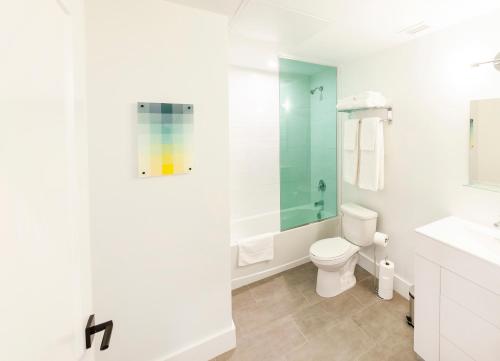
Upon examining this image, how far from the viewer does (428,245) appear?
1467 millimetres

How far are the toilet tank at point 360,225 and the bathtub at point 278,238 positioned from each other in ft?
1.43

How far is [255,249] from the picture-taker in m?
2.38

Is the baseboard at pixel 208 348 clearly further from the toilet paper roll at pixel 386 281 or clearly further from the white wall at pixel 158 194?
the toilet paper roll at pixel 386 281

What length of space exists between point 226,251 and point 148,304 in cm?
58

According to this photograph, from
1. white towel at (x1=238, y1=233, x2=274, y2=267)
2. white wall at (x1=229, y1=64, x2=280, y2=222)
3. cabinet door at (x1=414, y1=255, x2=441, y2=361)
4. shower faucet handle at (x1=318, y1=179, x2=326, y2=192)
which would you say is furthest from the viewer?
shower faucet handle at (x1=318, y1=179, x2=326, y2=192)

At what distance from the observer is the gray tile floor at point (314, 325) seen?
164 centimetres

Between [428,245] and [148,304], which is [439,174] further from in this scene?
[148,304]

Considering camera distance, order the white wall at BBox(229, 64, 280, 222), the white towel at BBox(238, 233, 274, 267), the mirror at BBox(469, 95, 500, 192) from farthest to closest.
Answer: the white wall at BBox(229, 64, 280, 222), the white towel at BBox(238, 233, 274, 267), the mirror at BBox(469, 95, 500, 192)

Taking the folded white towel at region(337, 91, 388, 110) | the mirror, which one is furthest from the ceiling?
the mirror

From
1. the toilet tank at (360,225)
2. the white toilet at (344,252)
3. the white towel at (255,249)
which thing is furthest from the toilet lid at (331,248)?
the white towel at (255,249)

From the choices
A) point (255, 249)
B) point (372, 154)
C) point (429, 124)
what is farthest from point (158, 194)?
point (429, 124)

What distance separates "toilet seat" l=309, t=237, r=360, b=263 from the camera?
6.98 ft

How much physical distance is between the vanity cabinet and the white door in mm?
1777

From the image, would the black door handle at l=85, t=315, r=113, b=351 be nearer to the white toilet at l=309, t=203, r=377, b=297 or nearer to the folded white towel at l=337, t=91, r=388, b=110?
the white toilet at l=309, t=203, r=377, b=297
